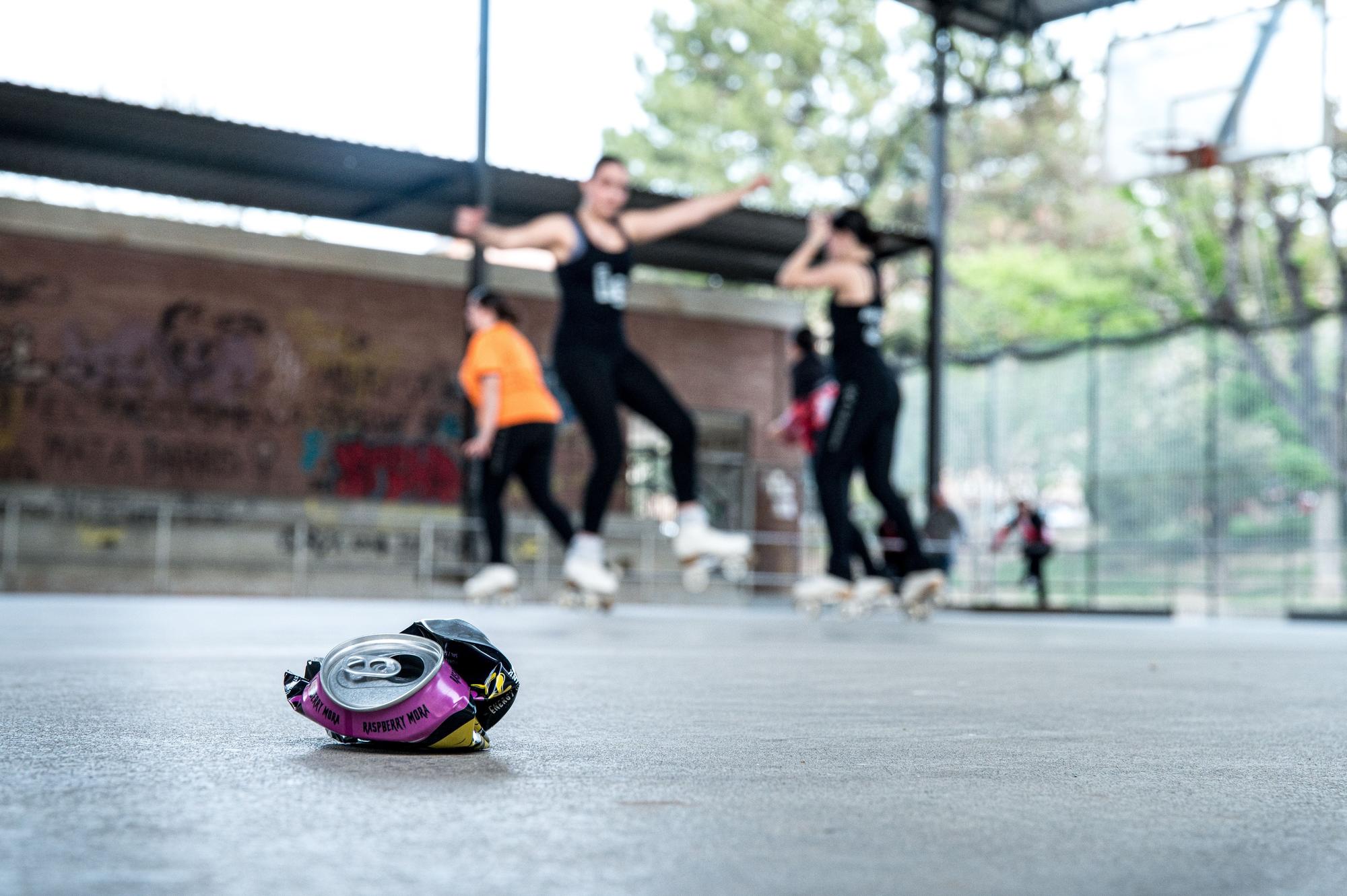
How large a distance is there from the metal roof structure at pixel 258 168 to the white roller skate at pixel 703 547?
739cm

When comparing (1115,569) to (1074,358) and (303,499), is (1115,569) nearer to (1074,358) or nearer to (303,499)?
(1074,358)

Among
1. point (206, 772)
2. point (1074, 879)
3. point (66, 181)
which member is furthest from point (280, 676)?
point (66, 181)

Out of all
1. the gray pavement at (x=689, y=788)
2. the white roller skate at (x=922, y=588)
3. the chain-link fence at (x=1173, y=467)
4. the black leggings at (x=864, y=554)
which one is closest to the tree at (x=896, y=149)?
the chain-link fence at (x=1173, y=467)

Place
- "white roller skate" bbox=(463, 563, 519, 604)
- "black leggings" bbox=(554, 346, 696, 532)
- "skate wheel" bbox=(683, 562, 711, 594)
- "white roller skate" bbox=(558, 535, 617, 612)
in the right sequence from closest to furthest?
"skate wheel" bbox=(683, 562, 711, 594) → "black leggings" bbox=(554, 346, 696, 532) → "white roller skate" bbox=(558, 535, 617, 612) → "white roller skate" bbox=(463, 563, 519, 604)

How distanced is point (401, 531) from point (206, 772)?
58.0ft

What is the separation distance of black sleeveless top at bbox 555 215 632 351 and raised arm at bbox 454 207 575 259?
6cm

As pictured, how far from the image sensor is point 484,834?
4.58ft

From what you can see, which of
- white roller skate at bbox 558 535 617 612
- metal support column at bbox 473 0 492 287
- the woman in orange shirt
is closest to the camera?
white roller skate at bbox 558 535 617 612

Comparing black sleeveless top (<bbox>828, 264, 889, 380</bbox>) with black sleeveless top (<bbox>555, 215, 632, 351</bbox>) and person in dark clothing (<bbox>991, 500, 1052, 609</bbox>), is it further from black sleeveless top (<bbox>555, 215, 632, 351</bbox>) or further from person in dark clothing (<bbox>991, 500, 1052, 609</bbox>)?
person in dark clothing (<bbox>991, 500, 1052, 609</bbox>)

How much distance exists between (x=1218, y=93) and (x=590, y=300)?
9504 millimetres

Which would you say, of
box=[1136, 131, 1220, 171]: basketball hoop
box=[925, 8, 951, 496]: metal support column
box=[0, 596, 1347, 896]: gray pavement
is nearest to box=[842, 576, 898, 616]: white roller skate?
box=[0, 596, 1347, 896]: gray pavement

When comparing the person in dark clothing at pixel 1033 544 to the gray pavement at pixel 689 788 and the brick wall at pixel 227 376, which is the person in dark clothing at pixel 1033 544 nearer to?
the brick wall at pixel 227 376

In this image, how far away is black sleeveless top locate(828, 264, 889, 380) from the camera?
9.07m

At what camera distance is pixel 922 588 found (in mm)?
9336
